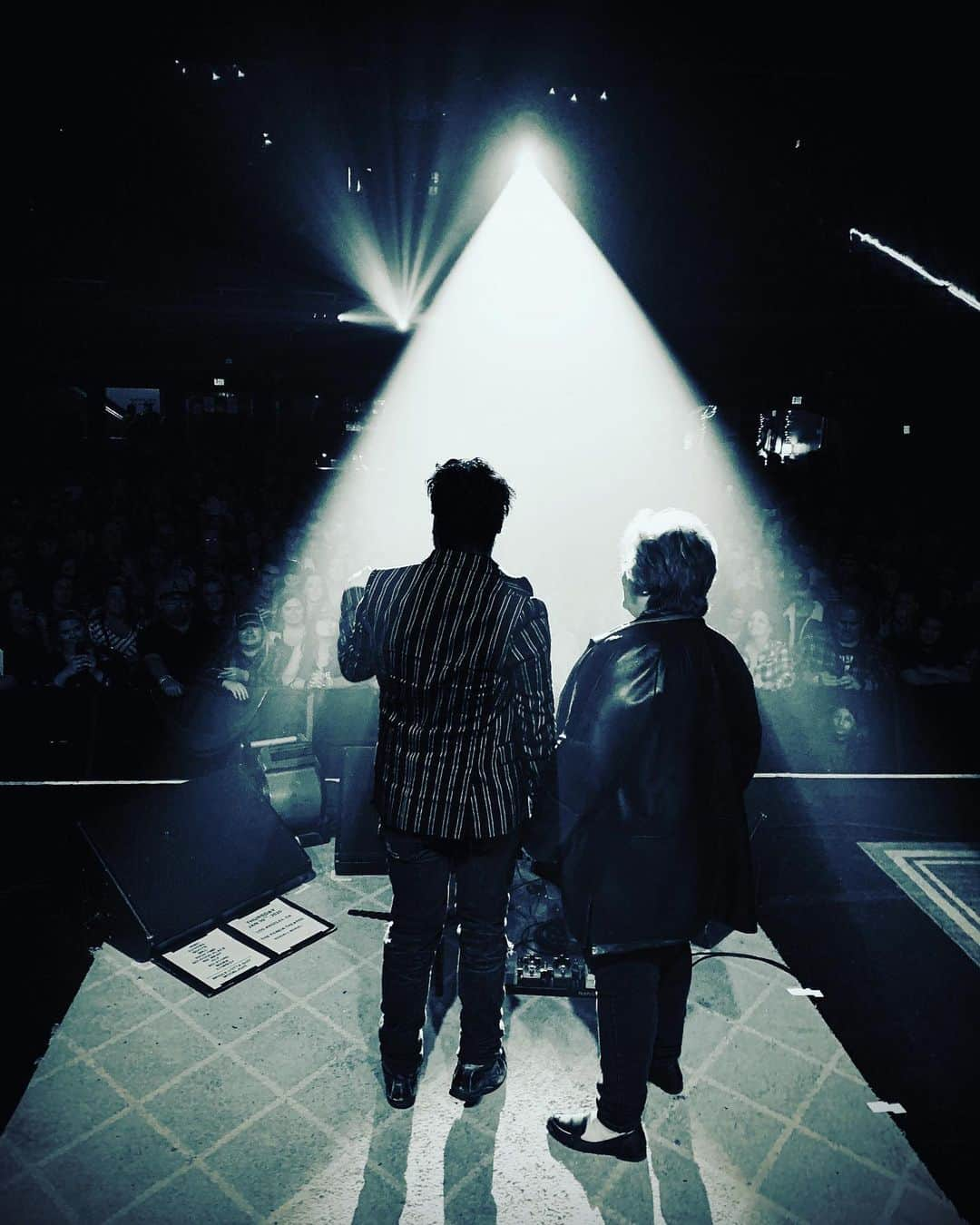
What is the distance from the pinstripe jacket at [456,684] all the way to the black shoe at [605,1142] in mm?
823

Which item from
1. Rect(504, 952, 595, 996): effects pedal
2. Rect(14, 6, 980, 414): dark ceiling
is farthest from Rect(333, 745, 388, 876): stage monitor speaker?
Rect(14, 6, 980, 414): dark ceiling

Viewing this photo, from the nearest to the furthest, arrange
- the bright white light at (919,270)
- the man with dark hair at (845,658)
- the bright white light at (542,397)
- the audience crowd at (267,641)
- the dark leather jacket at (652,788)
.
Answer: the dark leather jacket at (652,788)
the audience crowd at (267,641)
the man with dark hair at (845,658)
the bright white light at (542,397)
the bright white light at (919,270)

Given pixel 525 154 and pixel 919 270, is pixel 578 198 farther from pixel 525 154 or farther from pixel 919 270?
pixel 919 270

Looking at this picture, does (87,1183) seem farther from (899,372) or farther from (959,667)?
(899,372)

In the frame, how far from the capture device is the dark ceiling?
31.7 feet

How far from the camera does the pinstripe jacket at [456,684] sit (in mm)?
1798

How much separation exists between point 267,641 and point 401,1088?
11.7 feet

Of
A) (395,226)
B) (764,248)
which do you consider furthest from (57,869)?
(764,248)

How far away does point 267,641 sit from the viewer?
523 centimetres

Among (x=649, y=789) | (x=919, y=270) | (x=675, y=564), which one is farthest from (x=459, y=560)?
(x=919, y=270)

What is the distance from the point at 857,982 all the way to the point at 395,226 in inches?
448

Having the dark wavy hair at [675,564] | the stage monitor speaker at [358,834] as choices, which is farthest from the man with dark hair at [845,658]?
the dark wavy hair at [675,564]

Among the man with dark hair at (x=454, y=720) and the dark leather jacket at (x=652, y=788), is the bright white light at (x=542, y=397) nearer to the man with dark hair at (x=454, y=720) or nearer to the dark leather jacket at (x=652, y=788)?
the man with dark hair at (x=454, y=720)

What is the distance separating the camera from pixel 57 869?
11.0 ft
